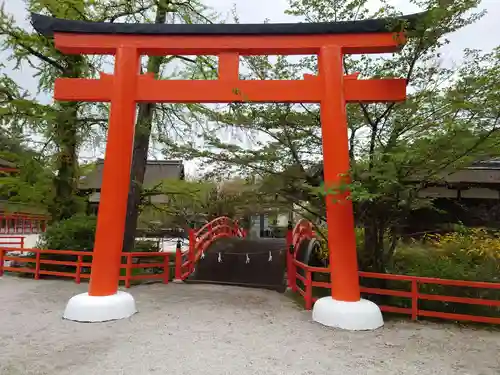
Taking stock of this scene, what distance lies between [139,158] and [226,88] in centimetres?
568

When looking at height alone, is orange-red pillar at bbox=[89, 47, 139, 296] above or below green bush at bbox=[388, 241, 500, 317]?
above

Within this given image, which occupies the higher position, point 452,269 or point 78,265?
point 452,269

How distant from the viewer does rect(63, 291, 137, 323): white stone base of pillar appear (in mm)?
5871

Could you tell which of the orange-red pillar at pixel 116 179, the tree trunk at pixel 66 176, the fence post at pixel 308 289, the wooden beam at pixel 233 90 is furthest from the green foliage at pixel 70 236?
the fence post at pixel 308 289

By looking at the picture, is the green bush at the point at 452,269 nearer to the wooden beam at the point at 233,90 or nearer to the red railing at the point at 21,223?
the wooden beam at the point at 233,90

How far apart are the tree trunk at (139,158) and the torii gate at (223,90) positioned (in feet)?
12.5

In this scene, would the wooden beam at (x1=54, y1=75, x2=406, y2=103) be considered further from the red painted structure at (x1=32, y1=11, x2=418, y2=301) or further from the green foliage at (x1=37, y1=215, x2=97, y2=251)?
the green foliage at (x1=37, y1=215, x2=97, y2=251)

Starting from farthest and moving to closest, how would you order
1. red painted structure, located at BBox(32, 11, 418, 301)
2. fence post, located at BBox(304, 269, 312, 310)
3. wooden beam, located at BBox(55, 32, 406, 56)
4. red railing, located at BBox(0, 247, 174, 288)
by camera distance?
1. red railing, located at BBox(0, 247, 174, 288)
2. fence post, located at BBox(304, 269, 312, 310)
3. wooden beam, located at BBox(55, 32, 406, 56)
4. red painted structure, located at BBox(32, 11, 418, 301)

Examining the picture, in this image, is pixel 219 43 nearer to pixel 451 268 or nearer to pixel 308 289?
pixel 308 289

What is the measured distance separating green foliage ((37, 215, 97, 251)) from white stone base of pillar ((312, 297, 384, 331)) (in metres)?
7.28

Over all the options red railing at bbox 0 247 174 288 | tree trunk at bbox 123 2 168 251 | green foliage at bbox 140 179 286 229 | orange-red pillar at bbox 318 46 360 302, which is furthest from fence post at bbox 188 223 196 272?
orange-red pillar at bbox 318 46 360 302

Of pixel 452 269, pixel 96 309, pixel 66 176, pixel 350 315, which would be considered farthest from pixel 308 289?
pixel 66 176

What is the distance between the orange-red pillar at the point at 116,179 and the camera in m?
6.27

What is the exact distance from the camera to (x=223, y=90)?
21.6ft
